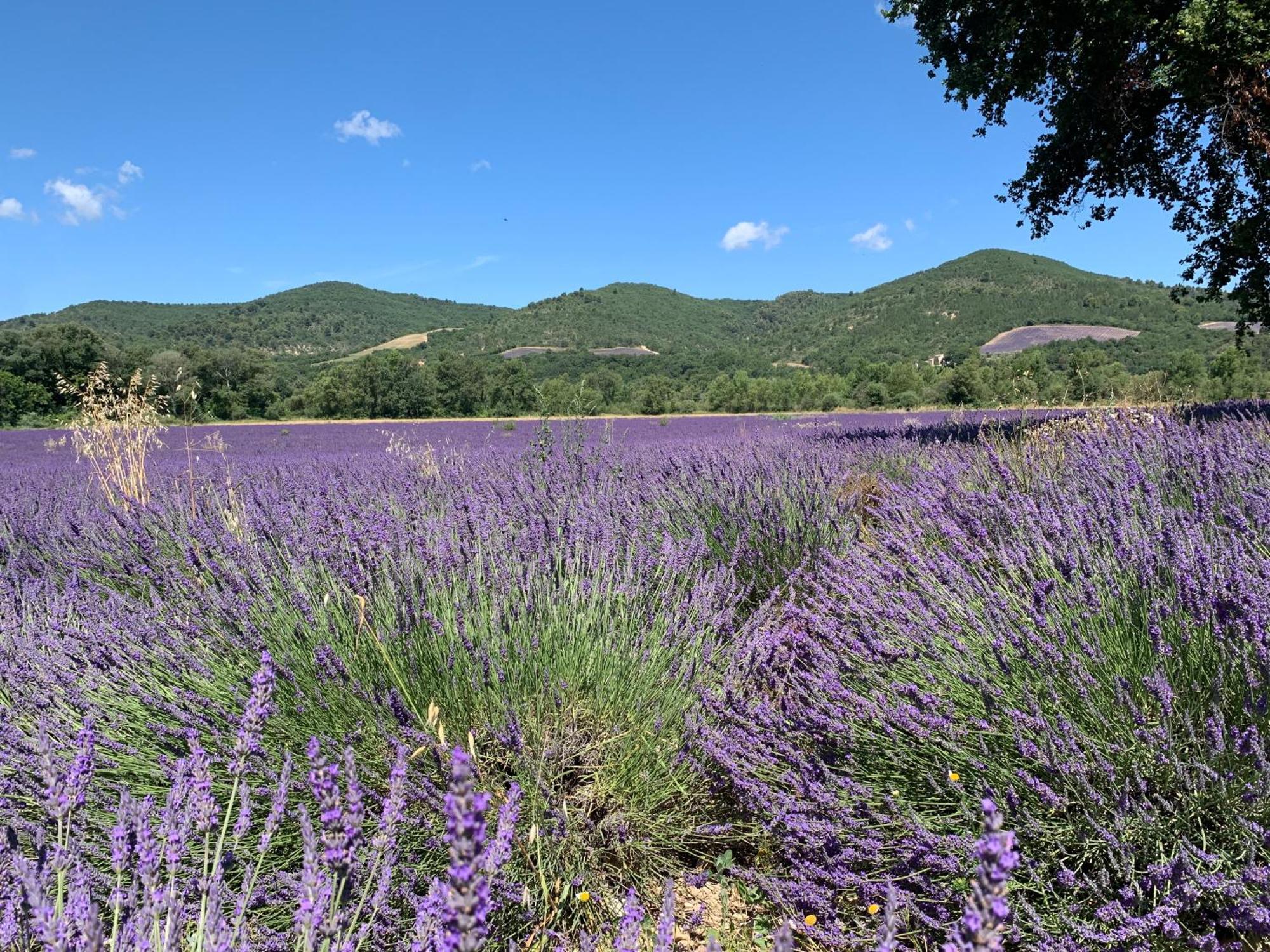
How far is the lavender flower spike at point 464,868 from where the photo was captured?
545 millimetres

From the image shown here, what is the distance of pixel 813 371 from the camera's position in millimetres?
60156

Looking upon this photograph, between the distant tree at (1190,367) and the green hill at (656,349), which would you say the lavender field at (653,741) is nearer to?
the green hill at (656,349)

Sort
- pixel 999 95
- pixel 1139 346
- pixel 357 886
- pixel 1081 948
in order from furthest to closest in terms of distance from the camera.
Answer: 1. pixel 1139 346
2. pixel 999 95
3. pixel 1081 948
4. pixel 357 886

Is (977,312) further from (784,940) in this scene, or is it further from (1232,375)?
(784,940)

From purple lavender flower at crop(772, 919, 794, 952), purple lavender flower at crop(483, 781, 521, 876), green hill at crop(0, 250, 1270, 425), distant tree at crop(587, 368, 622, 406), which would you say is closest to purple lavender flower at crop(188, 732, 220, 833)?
purple lavender flower at crop(483, 781, 521, 876)

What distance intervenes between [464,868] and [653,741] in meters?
1.36

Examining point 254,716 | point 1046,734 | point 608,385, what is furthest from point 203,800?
point 608,385

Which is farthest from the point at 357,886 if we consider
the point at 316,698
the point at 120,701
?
the point at 120,701

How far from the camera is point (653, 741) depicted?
1828 mm

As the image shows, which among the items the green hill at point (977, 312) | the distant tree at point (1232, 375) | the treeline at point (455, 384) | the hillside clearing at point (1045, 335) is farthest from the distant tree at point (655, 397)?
the hillside clearing at point (1045, 335)

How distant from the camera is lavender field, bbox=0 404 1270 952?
111 centimetres

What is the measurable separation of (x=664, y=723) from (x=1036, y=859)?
2.93 ft

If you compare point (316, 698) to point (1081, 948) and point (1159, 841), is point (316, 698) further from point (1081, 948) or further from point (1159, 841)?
point (1159, 841)

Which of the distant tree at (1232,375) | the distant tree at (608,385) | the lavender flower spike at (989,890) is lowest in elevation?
the lavender flower spike at (989,890)
